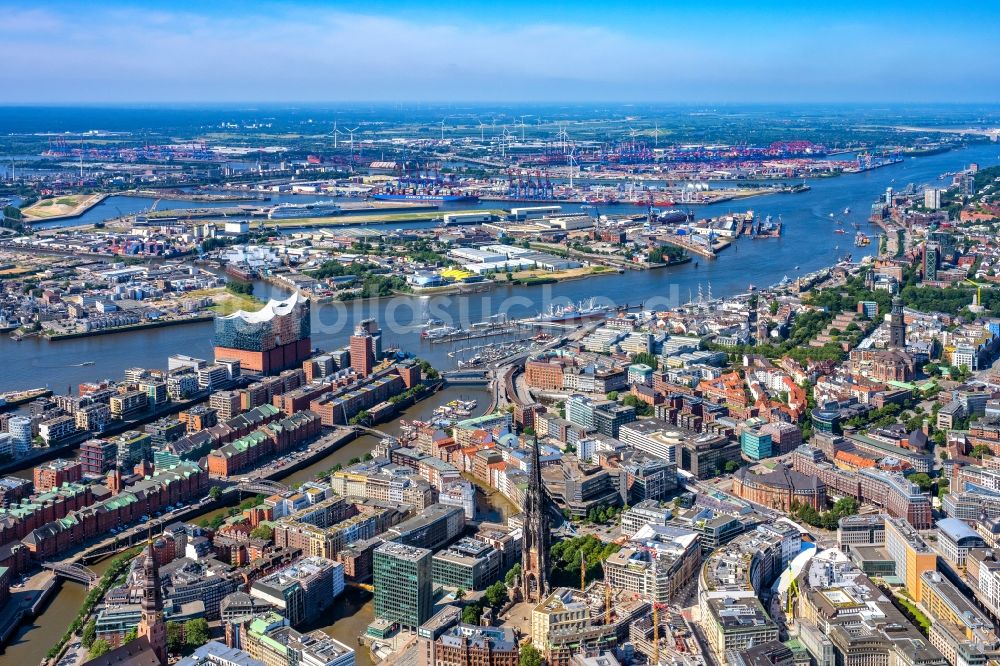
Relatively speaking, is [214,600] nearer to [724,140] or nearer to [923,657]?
[923,657]

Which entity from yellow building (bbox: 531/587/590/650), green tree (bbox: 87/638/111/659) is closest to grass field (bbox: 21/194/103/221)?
green tree (bbox: 87/638/111/659)

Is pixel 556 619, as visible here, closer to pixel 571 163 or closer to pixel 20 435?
pixel 20 435

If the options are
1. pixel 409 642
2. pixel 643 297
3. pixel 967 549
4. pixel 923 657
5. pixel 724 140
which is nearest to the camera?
pixel 923 657

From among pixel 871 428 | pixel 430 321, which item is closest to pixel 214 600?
pixel 871 428

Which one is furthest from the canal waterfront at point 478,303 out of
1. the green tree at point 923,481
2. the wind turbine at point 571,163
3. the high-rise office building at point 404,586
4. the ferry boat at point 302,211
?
the ferry boat at point 302,211

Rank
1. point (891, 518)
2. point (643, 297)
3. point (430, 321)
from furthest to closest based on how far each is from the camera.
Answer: point (643, 297) < point (430, 321) < point (891, 518)

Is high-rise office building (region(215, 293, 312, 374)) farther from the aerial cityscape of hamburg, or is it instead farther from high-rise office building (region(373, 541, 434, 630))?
high-rise office building (region(373, 541, 434, 630))

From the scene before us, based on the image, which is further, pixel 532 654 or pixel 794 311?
pixel 794 311
